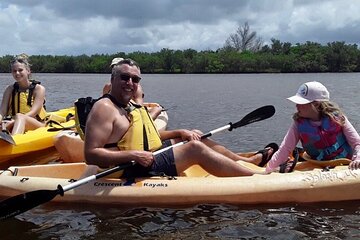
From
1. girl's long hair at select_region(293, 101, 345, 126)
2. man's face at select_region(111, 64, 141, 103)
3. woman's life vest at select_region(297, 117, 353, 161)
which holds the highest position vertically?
man's face at select_region(111, 64, 141, 103)

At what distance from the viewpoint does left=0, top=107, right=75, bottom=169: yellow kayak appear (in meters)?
5.86

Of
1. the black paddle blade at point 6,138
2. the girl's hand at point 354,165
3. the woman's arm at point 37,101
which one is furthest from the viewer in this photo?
the woman's arm at point 37,101

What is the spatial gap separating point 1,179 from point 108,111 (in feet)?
4.81

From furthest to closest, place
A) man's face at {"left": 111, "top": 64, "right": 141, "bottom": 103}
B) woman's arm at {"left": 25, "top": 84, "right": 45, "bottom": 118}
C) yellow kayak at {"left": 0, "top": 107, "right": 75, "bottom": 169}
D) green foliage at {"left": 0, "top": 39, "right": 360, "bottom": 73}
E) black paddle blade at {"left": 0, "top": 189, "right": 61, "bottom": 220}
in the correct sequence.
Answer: green foliage at {"left": 0, "top": 39, "right": 360, "bottom": 73}, woman's arm at {"left": 25, "top": 84, "right": 45, "bottom": 118}, yellow kayak at {"left": 0, "top": 107, "right": 75, "bottom": 169}, man's face at {"left": 111, "top": 64, "right": 141, "bottom": 103}, black paddle blade at {"left": 0, "top": 189, "right": 61, "bottom": 220}

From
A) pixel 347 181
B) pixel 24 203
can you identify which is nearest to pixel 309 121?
pixel 347 181

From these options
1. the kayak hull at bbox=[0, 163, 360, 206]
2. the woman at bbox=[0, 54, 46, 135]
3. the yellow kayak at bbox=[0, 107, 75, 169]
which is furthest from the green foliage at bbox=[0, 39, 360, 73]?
the kayak hull at bbox=[0, 163, 360, 206]

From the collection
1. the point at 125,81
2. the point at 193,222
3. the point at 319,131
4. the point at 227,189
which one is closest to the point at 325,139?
the point at 319,131

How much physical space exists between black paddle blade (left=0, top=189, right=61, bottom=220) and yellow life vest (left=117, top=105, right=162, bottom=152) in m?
Result: 0.68

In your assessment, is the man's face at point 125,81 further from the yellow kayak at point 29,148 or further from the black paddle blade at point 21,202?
the yellow kayak at point 29,148

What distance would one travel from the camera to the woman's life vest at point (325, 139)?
4570 mm

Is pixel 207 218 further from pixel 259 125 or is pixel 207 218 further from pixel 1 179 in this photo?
pixel 259 125

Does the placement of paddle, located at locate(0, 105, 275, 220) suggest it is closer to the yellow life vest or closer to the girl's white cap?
the yellow life vest

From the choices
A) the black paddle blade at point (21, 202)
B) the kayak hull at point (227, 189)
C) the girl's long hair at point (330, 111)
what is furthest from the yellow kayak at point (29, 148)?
the girl's long hair at point (330, 111)

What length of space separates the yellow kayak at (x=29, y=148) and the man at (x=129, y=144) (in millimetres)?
2017
